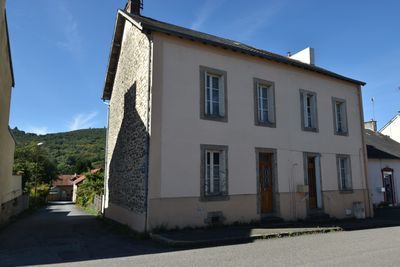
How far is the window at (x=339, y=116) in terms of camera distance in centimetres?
1580

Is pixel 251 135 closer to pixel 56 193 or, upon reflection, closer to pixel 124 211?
pixel 124 211

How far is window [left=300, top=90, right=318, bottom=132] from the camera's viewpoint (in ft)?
47.6

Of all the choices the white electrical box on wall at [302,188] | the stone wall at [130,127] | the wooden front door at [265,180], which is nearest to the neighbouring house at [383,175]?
the white electrical box on wall at [302,188]

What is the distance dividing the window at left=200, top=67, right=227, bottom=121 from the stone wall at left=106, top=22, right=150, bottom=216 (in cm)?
202

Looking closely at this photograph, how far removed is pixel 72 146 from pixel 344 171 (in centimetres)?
8368

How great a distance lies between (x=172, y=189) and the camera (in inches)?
418

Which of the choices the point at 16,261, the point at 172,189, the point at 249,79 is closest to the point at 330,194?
the point at 249,79

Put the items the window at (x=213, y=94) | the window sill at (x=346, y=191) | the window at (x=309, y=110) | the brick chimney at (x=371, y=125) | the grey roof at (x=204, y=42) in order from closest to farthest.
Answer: the grey roof at (x=204, y=42) < the window at (x=213, y=94) < the window at (x=309, y=110) < the window sill at (x=346, y=191) < the brick chimney at (x=371, y=125)

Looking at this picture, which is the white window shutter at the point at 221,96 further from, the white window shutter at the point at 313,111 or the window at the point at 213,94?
the white window shutter at the point at 313,111

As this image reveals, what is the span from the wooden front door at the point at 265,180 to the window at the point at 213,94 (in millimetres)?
2446

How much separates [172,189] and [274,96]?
19.4 feet

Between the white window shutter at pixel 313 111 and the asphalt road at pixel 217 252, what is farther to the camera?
the white window shutter at pixel 313 111

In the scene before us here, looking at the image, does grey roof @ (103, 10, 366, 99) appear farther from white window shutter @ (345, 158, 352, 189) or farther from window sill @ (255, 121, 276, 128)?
white window shutter @ (345, 158, 352, 189)

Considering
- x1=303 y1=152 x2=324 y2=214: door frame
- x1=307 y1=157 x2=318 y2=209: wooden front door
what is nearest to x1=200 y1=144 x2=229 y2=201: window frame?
x1=303 y1=152 x2=324 y2=214: door frame
